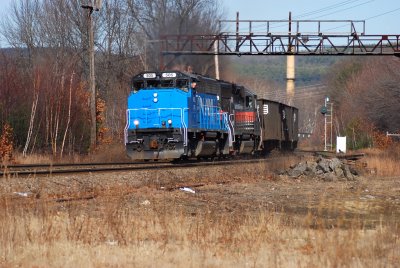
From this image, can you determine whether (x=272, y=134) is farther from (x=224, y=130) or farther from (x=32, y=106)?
(x=32, y=106)

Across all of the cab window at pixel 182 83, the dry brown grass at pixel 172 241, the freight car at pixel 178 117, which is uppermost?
→ the cab window at pixel 182 83

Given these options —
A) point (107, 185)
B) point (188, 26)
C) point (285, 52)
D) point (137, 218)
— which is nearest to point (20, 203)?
point (137, 218)

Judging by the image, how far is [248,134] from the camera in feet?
100

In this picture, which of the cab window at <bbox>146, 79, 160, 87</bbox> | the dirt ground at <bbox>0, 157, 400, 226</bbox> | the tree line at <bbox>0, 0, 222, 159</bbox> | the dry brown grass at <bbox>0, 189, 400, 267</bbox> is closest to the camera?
the dry brown grass at <bbox>0, 189, 400, 267</bbox>

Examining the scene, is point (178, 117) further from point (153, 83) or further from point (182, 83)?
point (153, 83)

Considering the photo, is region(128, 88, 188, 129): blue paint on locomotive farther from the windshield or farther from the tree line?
the tree line

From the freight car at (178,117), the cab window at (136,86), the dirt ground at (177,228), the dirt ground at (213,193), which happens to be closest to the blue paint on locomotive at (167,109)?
the freight car at (178,117)

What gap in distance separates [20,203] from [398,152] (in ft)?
96.8

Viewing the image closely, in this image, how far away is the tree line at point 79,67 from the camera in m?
29.2

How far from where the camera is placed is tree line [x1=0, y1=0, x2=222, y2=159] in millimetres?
29219

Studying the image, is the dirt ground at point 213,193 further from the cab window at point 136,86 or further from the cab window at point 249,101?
the cab window at point 249,101

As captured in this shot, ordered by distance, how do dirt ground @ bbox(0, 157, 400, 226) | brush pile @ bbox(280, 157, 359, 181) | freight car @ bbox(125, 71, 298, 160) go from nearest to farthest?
dirt ground @ bbox(0, 157, 400, 226)
brush pile @ bbox(280, 157, 359, 181)
freight car @ bbox(125, 71, 298, 160)

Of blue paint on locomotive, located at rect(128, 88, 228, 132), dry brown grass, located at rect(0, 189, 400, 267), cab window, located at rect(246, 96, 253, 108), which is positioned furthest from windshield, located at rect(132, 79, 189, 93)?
dry brown grass, located at rect(0, 189, 400, 267)

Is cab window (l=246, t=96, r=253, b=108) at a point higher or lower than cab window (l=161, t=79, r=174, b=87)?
lower
